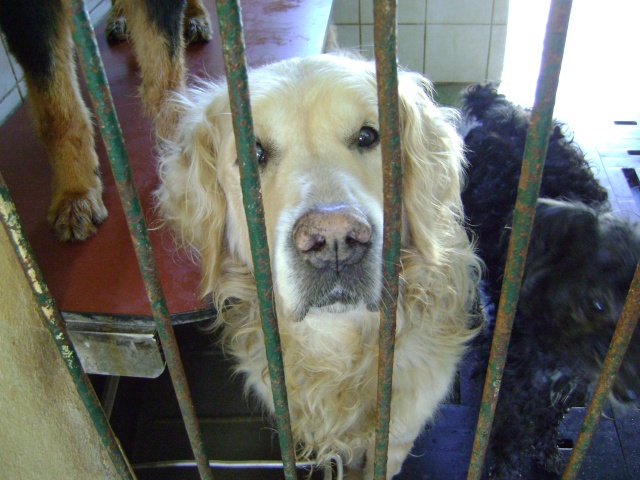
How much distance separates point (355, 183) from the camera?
112cm

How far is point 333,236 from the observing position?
0.99 metres

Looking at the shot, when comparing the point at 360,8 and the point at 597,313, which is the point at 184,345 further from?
the point at 360,8

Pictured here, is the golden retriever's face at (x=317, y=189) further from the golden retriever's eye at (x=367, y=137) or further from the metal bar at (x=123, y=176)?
the metal bar at (x=123, y=176)

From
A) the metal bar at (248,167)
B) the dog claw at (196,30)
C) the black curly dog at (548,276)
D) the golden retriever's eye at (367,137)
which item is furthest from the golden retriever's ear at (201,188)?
the dog claw at (196,30)

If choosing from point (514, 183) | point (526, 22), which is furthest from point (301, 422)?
point (526, 22)

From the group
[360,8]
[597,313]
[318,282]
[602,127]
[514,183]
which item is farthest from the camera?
[360,8]

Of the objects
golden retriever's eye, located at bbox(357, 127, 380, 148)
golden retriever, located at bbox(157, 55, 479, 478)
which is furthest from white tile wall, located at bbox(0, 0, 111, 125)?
golden retriever's eye, located at bbox(357, 127, 380, 148)

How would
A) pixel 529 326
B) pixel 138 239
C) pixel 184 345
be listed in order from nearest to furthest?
pixel 138 239, pixel 529 326, pixel 184 345

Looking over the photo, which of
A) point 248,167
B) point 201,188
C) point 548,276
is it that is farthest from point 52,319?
point 548,276

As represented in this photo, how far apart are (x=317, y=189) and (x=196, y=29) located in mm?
1601

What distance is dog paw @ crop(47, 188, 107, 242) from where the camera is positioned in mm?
1493

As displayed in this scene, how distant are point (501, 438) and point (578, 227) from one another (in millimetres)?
797

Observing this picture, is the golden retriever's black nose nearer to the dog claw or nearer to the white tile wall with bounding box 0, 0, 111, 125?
the white tile wall with bounding box 0, 0, 111, 125

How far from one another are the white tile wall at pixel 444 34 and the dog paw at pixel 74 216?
2491 mm
